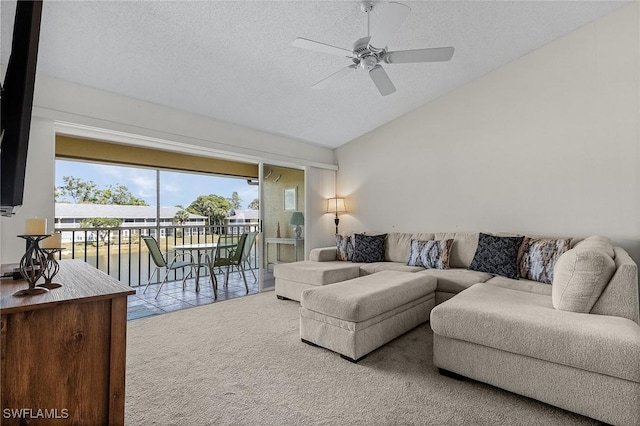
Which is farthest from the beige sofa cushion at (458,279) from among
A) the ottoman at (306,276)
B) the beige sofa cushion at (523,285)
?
the ottoman at (306,276)

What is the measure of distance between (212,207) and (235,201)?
1.79ft

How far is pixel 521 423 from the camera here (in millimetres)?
1635

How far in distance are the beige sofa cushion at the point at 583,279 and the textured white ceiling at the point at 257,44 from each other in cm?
227

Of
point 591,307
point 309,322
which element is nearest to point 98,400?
point 309,322

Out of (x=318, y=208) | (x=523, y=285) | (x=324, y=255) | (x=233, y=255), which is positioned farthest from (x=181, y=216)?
(x=523, y=285)

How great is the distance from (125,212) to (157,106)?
9.27 feet

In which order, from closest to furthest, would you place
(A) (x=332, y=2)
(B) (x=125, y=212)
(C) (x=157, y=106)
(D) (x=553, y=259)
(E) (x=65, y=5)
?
(E) (x=65, y=5) < (A) (x=332, y=2) < (D) (x=553, y=259) < (C) (x=157, y=106) < (B) (x=125, y=212)

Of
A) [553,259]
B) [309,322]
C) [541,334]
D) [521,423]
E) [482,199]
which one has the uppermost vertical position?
[482,199]

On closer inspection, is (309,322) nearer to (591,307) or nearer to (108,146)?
(591,307)

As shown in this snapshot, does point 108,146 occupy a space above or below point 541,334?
above

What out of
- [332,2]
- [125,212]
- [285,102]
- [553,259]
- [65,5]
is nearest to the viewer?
[65,5]

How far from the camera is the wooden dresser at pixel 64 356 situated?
98cm
